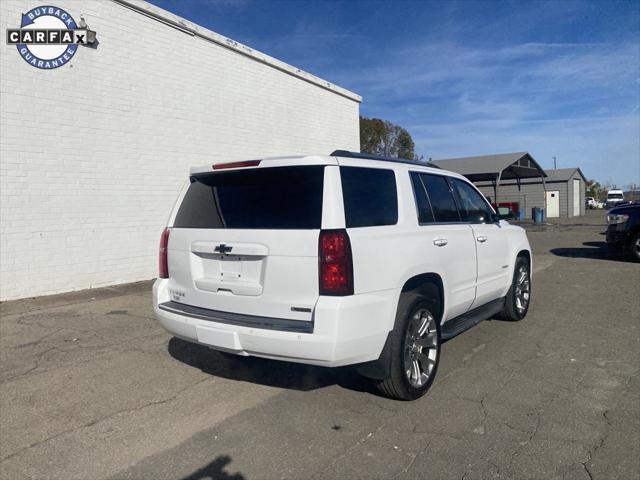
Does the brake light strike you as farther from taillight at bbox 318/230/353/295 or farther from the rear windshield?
taillight at bbox 318/230/353/295

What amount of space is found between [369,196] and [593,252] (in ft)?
43.9

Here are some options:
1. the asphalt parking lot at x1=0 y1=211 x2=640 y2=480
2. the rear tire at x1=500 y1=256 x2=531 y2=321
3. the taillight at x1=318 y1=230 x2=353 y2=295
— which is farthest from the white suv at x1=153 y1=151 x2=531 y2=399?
the rear tire at x1=500 y1=256 x2=531 y2=321

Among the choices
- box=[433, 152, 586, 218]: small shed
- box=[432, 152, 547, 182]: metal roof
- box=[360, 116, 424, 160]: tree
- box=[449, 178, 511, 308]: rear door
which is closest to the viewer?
box=[449, 178, 511, 308]: rear door

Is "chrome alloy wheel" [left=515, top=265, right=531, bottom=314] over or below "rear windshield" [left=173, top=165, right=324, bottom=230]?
below

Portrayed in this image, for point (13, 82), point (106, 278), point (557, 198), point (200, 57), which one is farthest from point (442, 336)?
point (557, 198)

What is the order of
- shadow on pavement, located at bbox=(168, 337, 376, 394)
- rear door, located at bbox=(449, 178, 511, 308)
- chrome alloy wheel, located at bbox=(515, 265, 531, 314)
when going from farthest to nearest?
chrome alloy wheel, located at bbox=(515, 265, 531, 314)
rear door, located at bbox=(449, 178, 511, 308)
shadow on pavement, located at bbox=(168, 337, 376, 394)

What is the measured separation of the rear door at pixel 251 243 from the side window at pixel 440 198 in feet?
4.87

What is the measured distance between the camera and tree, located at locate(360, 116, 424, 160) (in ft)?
163

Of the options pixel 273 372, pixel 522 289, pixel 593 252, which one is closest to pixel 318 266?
pixel 273 372

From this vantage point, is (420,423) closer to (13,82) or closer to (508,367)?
(508,367)

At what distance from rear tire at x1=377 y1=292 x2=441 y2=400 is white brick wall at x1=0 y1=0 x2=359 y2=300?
714 cm

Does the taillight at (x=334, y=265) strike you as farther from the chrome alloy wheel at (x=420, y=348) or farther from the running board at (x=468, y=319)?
the running board at (x=468, y=319)

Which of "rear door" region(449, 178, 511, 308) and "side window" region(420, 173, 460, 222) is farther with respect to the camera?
"rear door" region(449, 178, 511, 308)

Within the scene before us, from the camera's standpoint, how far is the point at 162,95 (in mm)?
10531
